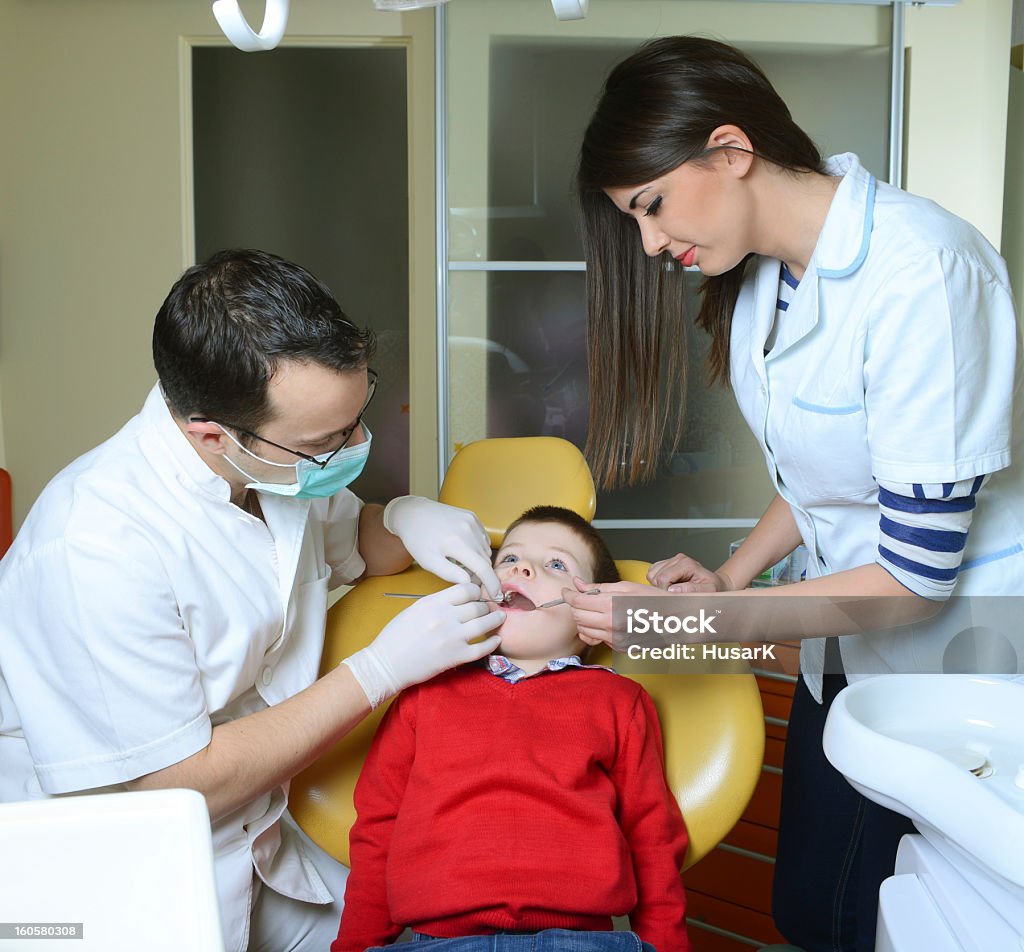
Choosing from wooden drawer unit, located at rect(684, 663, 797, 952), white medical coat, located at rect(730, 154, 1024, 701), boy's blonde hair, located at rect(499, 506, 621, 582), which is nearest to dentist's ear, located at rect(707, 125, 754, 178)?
white medical coat, located at rect(730, 154, 1024, 701)

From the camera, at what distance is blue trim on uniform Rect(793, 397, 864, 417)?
1.16 meters

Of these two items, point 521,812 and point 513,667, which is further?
point 513,667

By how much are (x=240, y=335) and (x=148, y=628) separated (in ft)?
1.15

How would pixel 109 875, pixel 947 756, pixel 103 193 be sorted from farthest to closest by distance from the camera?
pixel 103 193, pixel 947 756, pixel 109 875

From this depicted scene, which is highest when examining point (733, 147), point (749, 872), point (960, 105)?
point (960, 105)

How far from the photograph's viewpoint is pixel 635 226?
138cm

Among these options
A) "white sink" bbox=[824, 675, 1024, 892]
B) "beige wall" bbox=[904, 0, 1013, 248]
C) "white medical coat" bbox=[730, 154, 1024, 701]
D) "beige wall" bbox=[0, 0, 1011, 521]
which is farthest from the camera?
"beige wall" bbox=[0, 0, 1011, 521]

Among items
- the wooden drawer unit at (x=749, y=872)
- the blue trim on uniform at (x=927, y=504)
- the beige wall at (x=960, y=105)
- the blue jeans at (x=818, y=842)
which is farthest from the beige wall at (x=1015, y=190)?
the blue trim on uniform at (x=927, y=504)

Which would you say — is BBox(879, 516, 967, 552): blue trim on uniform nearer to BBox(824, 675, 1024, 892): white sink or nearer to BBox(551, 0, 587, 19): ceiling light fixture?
BBox(824, 675, 1024, 892): white sink

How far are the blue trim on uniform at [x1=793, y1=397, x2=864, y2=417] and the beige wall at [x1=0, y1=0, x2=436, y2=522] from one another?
2105mm

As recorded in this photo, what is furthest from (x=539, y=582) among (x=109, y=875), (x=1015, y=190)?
(x=1015, y=190)

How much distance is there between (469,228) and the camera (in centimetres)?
302

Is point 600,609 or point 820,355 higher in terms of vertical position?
point 820,355

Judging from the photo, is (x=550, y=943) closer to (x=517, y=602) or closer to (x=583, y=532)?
(x=517, y=602)
